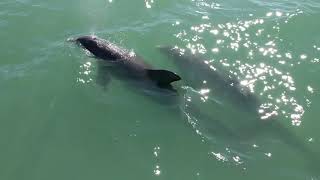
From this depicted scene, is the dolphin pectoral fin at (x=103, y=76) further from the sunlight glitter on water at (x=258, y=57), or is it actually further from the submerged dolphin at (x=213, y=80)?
the sunlight glitter on water at (x=258, y=57)

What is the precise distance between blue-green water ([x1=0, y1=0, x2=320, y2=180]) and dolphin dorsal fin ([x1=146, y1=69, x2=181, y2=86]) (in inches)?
22.1

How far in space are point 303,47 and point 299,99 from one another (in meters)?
2.44

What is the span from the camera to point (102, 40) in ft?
45.2

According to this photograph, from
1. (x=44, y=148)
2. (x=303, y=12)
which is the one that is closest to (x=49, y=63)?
(x=44, y=148)

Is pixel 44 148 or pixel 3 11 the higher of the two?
pixel 3 11

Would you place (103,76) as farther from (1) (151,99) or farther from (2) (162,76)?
(2) (162,76)

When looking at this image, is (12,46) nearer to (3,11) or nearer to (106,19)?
(3,11)

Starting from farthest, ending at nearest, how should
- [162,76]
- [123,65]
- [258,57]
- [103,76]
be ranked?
[258,57], [123,65], [103,76], [162,76]

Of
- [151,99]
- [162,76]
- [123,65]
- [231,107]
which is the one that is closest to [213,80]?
[231,107]

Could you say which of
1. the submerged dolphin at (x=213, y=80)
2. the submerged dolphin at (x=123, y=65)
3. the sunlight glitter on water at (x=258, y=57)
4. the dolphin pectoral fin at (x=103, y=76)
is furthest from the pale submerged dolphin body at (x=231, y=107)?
the dolphin pectoral fin at (x=103, y=76)

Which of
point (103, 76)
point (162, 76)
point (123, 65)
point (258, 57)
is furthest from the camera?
point (258, 57)

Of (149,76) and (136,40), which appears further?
(136,40)

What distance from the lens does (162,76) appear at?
11.7 metres

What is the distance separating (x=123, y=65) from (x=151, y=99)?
1.66 m
